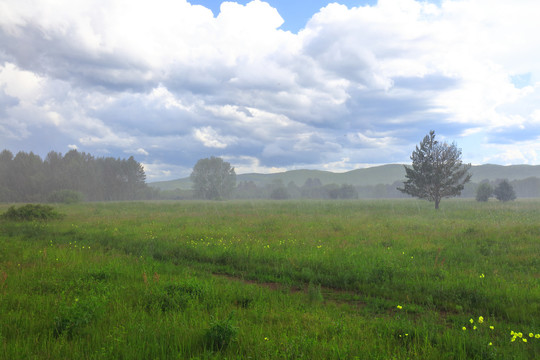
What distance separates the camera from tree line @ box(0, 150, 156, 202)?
70.6 metres

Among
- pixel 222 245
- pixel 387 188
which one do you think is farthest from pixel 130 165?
pixel 387 188

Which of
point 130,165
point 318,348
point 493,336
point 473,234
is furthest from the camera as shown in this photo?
point 130,165

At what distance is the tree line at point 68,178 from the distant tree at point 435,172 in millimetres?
64999

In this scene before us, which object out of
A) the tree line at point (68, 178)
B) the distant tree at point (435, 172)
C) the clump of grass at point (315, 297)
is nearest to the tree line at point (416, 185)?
the distant tree at point (435, 172)

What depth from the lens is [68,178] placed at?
77.2 metres

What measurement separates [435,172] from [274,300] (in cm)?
3641

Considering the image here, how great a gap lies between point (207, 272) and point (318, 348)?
612 cm

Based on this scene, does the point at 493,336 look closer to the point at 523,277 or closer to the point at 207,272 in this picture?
the point at 523,277

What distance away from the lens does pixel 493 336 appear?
17.3ft

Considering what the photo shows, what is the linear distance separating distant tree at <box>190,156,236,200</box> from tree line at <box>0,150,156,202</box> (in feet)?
58.3

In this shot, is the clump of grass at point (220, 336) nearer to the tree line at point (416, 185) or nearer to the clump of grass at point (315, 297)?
the clump of grass at point (315, 297)

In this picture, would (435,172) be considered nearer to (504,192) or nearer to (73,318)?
(504,192)

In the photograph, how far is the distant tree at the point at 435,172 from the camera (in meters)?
35.4

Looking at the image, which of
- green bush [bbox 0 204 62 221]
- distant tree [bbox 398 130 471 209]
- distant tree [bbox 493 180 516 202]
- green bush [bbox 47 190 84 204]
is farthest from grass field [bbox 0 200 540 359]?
green bush [bbox 47 190 84 204]
